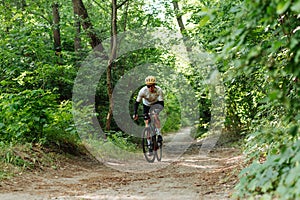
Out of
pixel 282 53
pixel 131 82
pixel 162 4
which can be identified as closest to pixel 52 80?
pixel 131 82

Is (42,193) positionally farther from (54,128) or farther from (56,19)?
(56,19)

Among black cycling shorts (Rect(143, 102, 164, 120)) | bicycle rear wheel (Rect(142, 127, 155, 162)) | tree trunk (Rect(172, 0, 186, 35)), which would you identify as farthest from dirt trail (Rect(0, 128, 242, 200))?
tree trunk (Rect(172, 0, 186, 35))

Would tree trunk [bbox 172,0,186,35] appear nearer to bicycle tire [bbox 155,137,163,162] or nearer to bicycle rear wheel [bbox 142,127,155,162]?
bicycle tire [bbox 155,137,163,162]

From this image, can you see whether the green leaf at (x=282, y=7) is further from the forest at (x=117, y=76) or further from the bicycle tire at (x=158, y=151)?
the bicycle tire at (x=158, y=151)

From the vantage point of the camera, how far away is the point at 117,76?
44.8ft

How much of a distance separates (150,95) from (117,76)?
16.5 feet

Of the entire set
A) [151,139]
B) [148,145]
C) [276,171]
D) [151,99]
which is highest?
[151,99]

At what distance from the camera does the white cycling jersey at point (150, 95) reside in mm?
8767

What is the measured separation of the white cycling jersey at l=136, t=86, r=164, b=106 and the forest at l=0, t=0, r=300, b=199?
1.30 metres

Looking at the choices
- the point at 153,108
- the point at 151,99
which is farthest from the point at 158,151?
the point at 151,99

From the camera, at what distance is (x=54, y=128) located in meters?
8.70

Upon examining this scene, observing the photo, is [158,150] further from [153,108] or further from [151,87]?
[151,87]

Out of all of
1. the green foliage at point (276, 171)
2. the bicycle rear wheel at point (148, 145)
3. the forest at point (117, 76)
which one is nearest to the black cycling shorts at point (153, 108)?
the bicycle rear wheel at point (148, 145)

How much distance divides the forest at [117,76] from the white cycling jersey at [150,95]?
1298 mm
